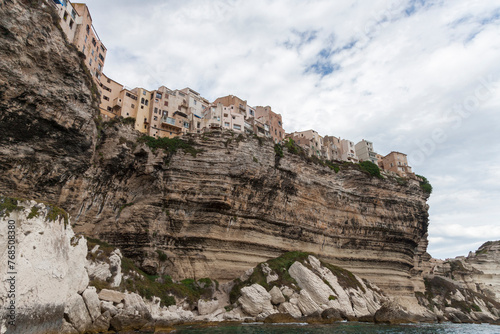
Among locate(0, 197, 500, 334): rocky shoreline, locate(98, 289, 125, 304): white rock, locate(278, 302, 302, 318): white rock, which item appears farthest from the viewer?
locate(278, 302, 302, 318): white rock

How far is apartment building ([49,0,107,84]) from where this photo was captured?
3177 cm

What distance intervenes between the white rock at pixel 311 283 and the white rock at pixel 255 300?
4.44 meters

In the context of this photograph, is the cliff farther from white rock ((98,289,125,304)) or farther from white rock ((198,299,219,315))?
white rock ((98,289,125,304))

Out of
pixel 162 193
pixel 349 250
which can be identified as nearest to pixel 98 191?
pixel 162 193

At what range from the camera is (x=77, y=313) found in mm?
16547

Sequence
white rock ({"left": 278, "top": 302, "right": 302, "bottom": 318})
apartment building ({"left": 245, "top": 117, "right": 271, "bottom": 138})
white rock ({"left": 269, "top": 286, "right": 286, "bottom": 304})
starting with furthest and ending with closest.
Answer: apartment building ({"left": 245, "top": 117, "right": 271, "bottom": 138}) < white rock ({"left": 269, "top": 286, "right": 286, "bottom": 304}) < white rock ({"left": 278, "top": 302, "right": 302, "bottom": 318})

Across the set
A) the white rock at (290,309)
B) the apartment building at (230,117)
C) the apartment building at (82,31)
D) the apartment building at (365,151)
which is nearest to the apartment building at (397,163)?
the apartment building at (365,151)

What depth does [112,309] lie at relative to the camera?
738 inches

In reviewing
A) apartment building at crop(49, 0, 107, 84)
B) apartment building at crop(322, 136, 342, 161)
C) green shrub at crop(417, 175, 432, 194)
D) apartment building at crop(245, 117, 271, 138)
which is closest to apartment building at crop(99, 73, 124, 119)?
apartment building at crop(49, 0, 107, 84)

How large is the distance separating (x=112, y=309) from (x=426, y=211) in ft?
152

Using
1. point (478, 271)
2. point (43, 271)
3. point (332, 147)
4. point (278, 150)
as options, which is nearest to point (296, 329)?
point (43, 271)

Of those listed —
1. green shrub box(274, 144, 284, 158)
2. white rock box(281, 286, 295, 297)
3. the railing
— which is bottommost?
white rock box(281, 286, 295, 297)

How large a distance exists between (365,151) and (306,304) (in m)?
46.2

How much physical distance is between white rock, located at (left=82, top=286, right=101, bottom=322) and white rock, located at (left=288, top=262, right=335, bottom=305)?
18250 millimetres
